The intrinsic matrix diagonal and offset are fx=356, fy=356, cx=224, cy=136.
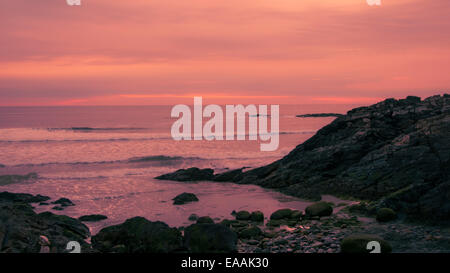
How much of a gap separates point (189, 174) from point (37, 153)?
24400 mm

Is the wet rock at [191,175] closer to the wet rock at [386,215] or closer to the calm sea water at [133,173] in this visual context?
the calm sea water at [133,173]

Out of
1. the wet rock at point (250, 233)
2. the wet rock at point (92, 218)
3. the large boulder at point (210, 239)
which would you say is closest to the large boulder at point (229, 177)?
the wet rock at point (92, 218)

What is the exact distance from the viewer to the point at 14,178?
26.8 metres

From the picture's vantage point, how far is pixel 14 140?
53000 mm

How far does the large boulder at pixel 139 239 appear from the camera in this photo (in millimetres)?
10703

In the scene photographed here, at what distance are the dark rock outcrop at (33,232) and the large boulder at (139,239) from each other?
23.4 inches

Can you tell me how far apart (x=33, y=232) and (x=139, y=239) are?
2.99 m

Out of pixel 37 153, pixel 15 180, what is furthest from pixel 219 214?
pixel 37 153

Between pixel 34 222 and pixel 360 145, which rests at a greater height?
pixel 360 145

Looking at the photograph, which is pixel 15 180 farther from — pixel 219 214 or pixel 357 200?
pixel 357 200

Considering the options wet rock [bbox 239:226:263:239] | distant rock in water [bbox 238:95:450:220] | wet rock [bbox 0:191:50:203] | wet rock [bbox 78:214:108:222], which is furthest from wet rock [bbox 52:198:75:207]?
wet rock [bbox 239:226:263:239]

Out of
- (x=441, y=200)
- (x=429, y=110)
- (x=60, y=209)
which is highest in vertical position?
(x=429, y=110)

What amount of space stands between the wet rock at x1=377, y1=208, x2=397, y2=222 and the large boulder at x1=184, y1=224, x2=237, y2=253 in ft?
16.7

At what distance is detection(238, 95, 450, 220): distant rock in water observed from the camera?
12750 mm
